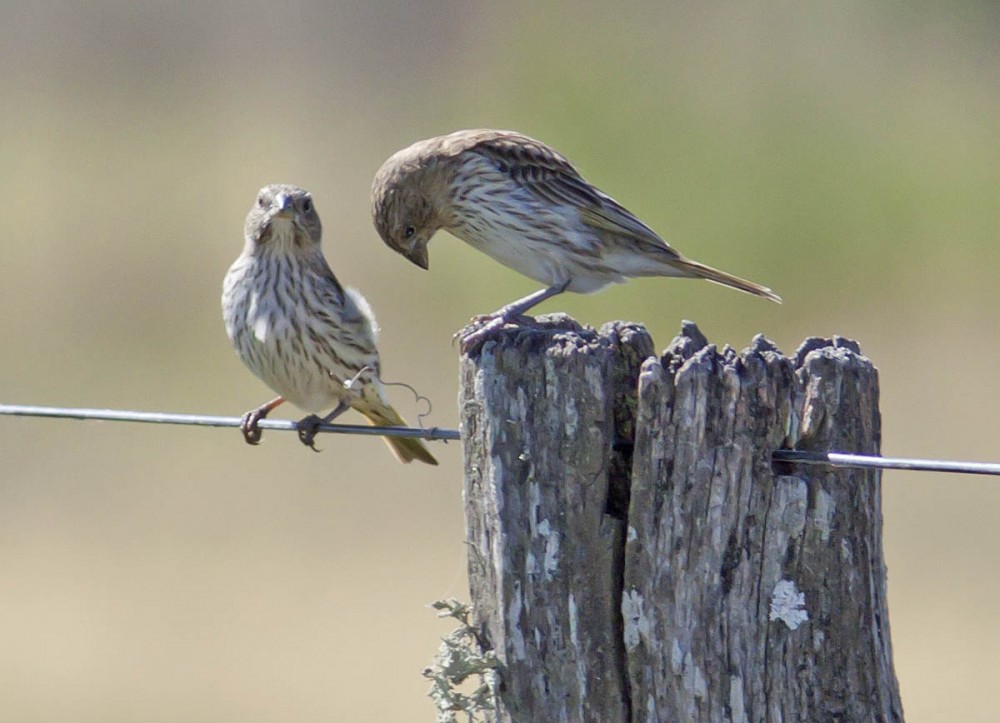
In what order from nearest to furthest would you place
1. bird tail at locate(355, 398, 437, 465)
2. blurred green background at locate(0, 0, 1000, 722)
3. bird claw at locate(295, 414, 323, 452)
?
bird claw at locate(295, 414, 323, 452)
bird tail at locate(355, 398, 437, 465)
blurred green background at locate(0, 0, 1000, 722)

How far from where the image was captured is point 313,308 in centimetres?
608

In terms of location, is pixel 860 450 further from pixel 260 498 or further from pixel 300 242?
pixel 260 498

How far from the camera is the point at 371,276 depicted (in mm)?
15711

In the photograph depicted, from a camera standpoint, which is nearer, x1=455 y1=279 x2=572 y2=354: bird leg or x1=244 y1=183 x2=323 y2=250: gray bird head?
x1=455 y1=279 x2=572 y2=354: bird leg

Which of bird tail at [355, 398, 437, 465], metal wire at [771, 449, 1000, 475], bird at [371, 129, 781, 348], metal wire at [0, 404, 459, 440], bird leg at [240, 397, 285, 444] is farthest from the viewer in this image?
bird tail at [355, 398, 437, 465]

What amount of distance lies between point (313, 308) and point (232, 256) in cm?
1060

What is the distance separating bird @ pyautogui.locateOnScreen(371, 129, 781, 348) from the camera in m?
6.12

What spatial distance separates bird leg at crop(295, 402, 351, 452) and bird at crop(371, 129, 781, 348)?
27.8 inches

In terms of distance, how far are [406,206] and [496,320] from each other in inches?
72.8

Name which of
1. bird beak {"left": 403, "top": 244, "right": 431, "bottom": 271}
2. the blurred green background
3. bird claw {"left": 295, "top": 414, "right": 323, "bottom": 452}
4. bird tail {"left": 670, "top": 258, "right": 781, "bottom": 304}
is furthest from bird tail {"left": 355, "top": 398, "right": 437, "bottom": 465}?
the blurred green background

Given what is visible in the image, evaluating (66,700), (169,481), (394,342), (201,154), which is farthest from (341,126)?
(66,700)

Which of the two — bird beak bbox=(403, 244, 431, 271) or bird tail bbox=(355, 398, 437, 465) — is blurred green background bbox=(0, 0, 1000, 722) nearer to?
bird tail bbox=(355, 398, 437, 465)

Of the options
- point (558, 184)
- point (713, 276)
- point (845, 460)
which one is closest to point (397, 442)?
point (558, 184)

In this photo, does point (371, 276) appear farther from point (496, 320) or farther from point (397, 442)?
point (496, 320)
